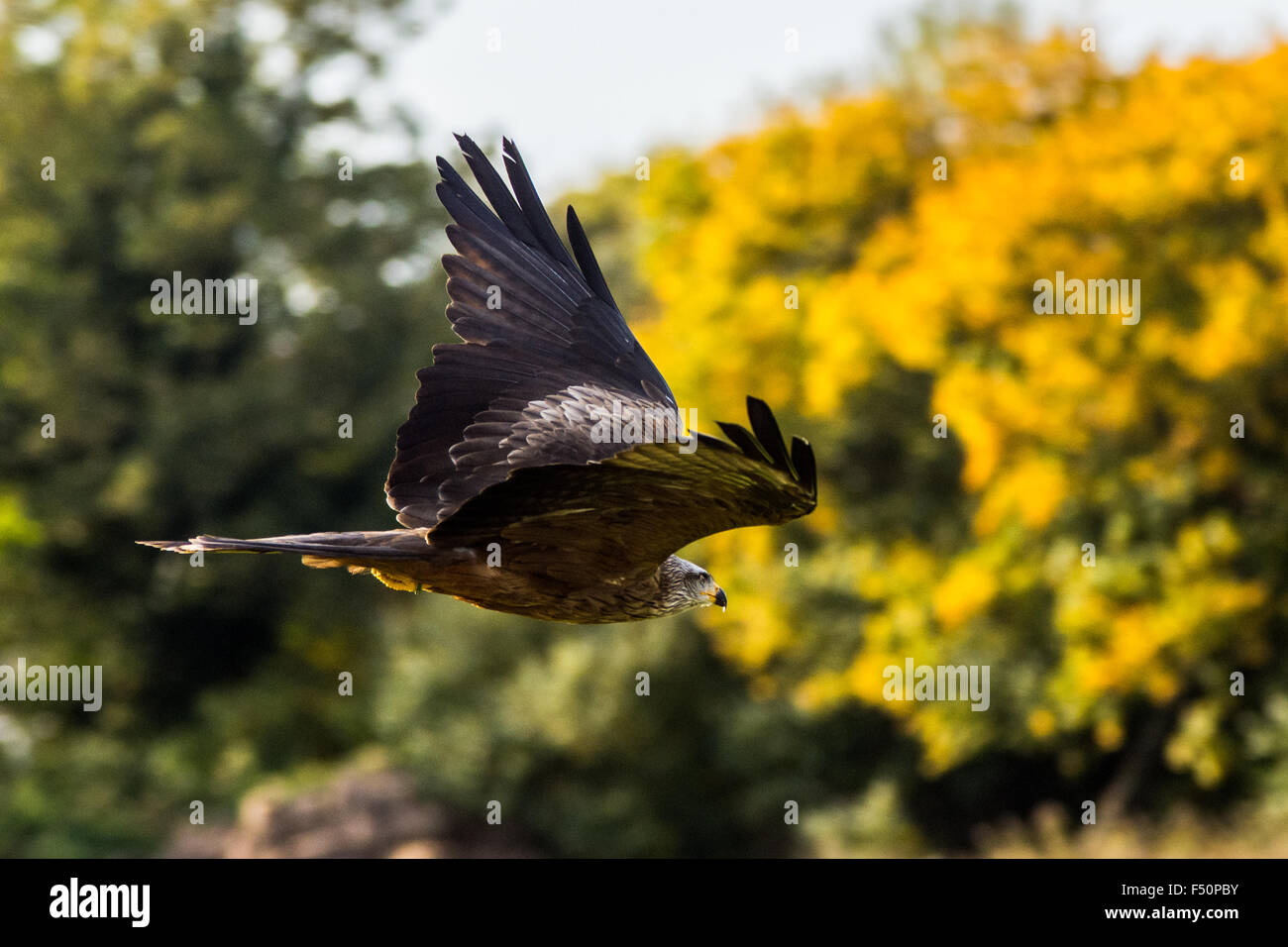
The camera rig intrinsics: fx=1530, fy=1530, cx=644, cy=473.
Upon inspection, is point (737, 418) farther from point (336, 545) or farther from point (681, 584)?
point (336, 545)

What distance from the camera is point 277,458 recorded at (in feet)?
86.9

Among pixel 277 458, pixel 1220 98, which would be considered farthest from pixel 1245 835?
pixel 277 458

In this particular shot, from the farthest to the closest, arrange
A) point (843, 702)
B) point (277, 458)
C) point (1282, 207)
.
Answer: point (277, 458) < point (843, 702) < point (1282, 207)

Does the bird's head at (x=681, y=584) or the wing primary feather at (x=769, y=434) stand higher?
the wing primary feather at (x=769, y=434)

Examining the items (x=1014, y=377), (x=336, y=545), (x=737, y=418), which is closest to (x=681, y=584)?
(x=336, y=545)

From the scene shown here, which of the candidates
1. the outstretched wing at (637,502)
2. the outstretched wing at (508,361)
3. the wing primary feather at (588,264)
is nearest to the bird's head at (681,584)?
the outstretched wing at (637,502)

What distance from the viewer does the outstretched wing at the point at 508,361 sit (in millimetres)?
4258

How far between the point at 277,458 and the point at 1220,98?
16702 millimetres

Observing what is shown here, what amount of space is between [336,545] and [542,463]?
0.58 meters

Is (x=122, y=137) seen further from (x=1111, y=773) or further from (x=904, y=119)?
(x=1111, y=773)

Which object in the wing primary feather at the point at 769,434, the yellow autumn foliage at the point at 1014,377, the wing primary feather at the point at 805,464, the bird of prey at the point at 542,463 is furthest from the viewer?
the yellow autumn foliage at the point at 1014,377

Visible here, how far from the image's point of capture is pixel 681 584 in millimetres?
4375

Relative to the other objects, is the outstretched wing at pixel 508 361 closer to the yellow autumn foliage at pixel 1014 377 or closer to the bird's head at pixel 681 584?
the bird's head at pixel 681 584
